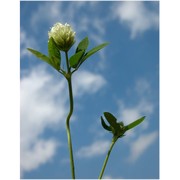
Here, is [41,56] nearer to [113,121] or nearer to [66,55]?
[66,55]

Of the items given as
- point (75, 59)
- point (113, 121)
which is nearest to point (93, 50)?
point (75, 59)

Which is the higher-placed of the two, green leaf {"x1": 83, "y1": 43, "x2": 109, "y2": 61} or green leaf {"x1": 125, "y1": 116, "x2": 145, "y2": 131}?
green leaf {"x1": 83, "y1": 43, "x2": 109, "y2": 61}

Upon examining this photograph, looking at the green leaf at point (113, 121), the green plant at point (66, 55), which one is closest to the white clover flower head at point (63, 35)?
the green plant at point (66, 55)

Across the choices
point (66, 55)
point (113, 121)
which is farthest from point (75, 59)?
point (113, 121)

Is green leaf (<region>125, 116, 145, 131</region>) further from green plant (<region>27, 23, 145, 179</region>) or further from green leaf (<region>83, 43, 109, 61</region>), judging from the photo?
green leaf (<region>83, 43, 109, 61</region>)

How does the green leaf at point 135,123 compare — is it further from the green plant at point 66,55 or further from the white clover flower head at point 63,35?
the white clover flower head at point 63,35

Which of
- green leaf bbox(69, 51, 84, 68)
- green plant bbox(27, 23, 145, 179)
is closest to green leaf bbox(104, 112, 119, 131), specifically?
green plant bbox(27, 23, 145, 179)

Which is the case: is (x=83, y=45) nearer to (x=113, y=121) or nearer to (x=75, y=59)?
(x=75, y=59)

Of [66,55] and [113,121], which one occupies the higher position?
[66,55]
